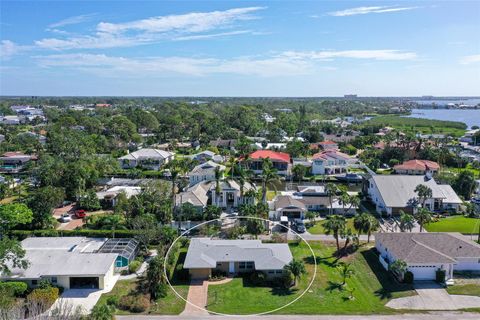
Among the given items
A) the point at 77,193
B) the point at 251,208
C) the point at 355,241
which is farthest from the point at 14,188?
the point at 355,241

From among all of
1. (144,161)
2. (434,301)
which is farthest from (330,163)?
(434,301)

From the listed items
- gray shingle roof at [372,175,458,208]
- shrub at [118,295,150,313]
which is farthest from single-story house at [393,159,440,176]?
shrub at [118,295,150,313]

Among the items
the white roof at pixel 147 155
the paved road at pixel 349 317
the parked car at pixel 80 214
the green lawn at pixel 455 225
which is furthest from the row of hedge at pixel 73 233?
the white roof at pixel 147 155

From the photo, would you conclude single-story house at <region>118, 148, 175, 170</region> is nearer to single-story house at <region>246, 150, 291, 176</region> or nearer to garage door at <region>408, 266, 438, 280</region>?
single-story house at <region>246, 150, 291, 176</region>

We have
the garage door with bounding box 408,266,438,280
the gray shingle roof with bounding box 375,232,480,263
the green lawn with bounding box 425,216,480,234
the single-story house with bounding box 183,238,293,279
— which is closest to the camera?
the single-story house with bounding box 183,238,293,279

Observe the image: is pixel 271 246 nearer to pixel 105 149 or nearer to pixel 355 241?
pixel 355 241

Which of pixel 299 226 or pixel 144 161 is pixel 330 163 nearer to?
pixel 299 226

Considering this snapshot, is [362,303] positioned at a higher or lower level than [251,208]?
lower
